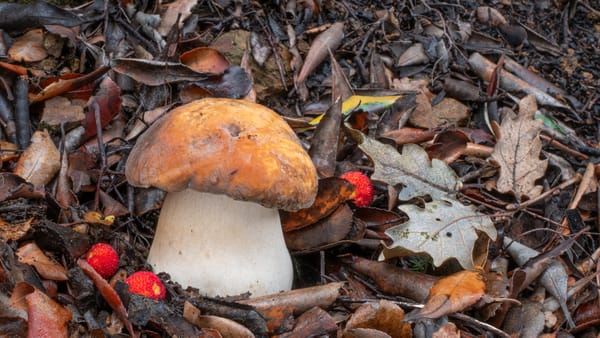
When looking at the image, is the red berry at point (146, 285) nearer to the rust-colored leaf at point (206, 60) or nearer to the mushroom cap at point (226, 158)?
the mushroom cap at point (226, 158)

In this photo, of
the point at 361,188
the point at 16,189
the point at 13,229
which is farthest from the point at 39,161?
the point at 361,188

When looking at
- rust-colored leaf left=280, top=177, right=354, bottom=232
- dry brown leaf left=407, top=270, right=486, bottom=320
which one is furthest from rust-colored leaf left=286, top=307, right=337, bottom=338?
rust-colored leaf left=280, top=177, right=354, bottom=232

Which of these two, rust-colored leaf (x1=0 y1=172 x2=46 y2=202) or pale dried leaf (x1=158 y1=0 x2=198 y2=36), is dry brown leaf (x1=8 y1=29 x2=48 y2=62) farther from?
rust-colored leaf (x1=0 y1=172 x2=46 y2=202)

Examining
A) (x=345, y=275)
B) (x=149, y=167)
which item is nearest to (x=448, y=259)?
(x=345, y=275)

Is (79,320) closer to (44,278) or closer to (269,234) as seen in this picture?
(44,278)

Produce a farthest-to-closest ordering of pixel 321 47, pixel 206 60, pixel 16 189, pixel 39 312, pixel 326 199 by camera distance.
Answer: pixel 321 47
pixel 206 60
pixel 326 199
pixel 16 189
pixel 39 312

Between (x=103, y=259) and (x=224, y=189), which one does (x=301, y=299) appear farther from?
(x=103, y=259)
